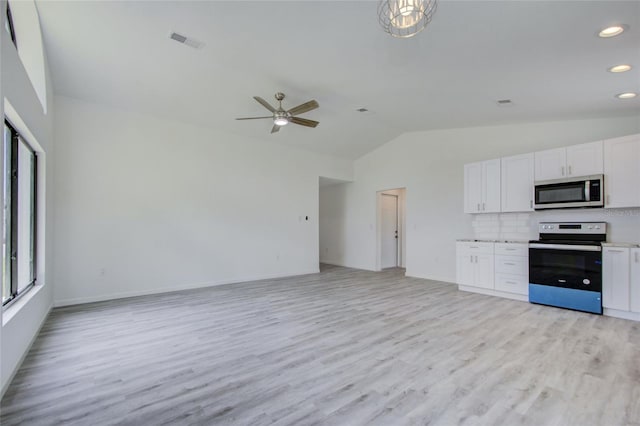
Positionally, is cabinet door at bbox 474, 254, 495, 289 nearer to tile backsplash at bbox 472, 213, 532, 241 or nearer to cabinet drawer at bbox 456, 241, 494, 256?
cabinet drawer at bbox 456, 241, 494, 256

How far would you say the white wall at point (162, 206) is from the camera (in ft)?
15.3

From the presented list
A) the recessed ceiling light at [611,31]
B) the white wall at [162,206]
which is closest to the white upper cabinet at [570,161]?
the recessed ceiling light at [611,31]

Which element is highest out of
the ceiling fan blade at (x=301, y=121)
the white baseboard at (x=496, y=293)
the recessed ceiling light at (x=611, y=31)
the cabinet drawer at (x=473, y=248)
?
the recessed ceiling light at (x=611, y=31)

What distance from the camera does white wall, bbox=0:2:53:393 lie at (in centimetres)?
225

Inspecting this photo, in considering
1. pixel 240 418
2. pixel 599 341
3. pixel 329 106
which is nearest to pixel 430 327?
pixel 599 341

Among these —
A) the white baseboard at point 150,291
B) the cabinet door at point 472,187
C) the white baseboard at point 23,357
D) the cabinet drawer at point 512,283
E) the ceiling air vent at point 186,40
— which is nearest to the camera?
the white baseboard at point 23,357

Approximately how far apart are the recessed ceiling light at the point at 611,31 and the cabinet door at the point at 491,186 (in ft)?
9.50

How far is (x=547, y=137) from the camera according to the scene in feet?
17.1

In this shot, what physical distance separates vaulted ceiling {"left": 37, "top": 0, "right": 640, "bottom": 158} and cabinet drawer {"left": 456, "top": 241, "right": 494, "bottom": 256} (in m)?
2.19

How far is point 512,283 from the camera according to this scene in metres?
4.98

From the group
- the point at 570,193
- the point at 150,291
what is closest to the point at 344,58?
the point at 570,193

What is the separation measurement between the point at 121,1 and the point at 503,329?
5228mm

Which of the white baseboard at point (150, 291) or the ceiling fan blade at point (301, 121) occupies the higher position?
the ceiling fan blade at point (301, 121)

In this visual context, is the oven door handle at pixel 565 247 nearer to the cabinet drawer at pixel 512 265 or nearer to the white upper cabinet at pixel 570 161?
the cabinet drawer at pixel 512 265
